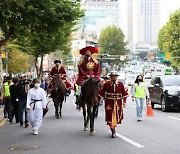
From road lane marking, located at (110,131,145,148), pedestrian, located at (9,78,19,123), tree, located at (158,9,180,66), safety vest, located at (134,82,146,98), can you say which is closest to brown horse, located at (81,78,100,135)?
road lane marking, located at (110,131,145,148)

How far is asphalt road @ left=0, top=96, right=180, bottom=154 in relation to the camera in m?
11.0

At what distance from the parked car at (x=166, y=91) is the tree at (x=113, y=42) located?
92.7 metres

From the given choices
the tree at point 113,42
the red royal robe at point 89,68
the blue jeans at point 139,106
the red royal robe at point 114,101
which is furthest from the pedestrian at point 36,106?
the tree at point 113,42

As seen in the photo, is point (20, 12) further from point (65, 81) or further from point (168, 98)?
point (168, 98)

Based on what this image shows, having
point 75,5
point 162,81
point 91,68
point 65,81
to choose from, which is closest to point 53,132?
point 91,68

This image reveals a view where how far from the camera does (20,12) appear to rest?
1822 centimetres

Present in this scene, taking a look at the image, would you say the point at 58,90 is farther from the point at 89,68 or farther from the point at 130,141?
the point at 130,141

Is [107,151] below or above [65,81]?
below

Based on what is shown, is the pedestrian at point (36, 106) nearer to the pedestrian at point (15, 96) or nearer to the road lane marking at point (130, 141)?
the road lane marking at point (130, 141)

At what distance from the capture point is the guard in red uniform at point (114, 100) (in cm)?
1325

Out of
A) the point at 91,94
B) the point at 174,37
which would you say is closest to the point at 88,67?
the point at 91,94

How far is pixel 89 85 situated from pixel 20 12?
17.6ft

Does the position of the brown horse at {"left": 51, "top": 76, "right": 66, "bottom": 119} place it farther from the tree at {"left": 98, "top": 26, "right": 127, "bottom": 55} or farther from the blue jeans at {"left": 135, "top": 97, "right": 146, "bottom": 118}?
the tree at {"left": 98, "top": 26, "right": 127, "bottom": 55}

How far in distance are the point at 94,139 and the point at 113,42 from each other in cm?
10792
